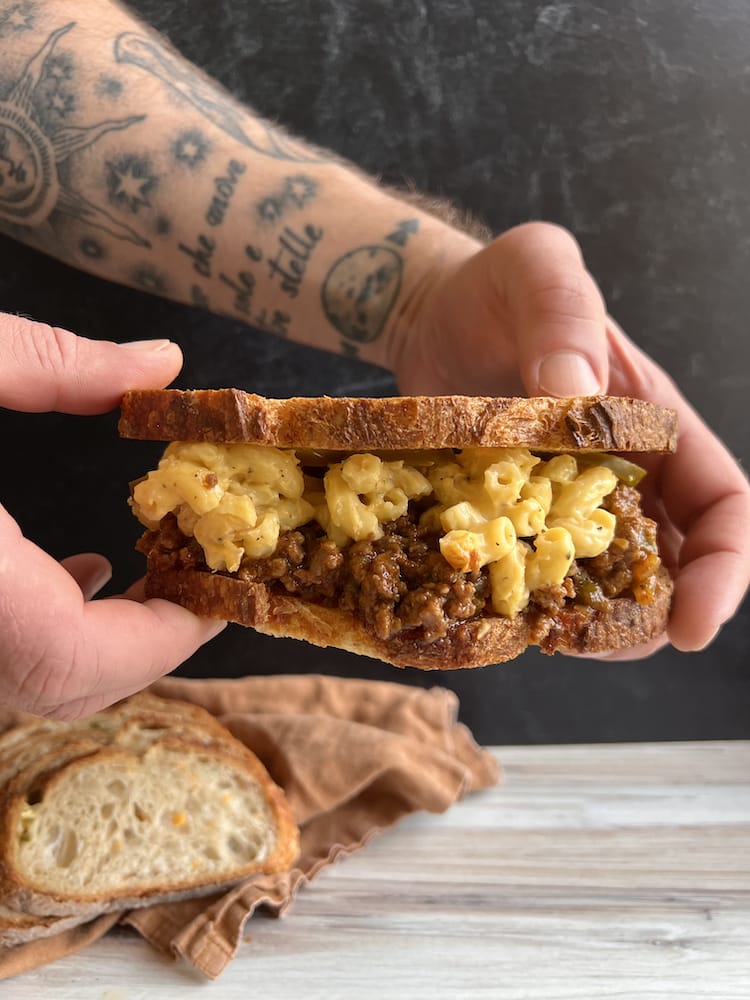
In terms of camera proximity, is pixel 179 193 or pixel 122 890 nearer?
pixel 122 890

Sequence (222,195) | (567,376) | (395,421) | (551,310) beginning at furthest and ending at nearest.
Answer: (222,195)
(551,310)
(567,376)
(395,421)

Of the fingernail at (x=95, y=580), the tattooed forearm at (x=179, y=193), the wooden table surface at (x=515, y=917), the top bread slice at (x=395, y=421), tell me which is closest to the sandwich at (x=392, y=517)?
the top bread slice at (x=395, y=421)

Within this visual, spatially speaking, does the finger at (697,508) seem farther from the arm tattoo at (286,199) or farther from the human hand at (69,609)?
the human hand at (69,609)

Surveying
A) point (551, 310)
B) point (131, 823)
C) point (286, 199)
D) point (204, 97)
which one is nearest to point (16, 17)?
point (204, 97)

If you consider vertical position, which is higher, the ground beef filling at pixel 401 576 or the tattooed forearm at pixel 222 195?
the tattooed forearm at pixel 222 195

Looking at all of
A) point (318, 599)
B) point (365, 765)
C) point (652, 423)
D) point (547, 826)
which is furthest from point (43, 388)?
point (547, 826)

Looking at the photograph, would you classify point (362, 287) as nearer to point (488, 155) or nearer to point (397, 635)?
point (488, 155)

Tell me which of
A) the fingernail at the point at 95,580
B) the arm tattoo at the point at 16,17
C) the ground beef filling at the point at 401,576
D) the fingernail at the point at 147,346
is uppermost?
the arm tattoo at the point at 16,17

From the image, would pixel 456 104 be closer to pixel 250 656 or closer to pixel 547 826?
pixel 250 656
